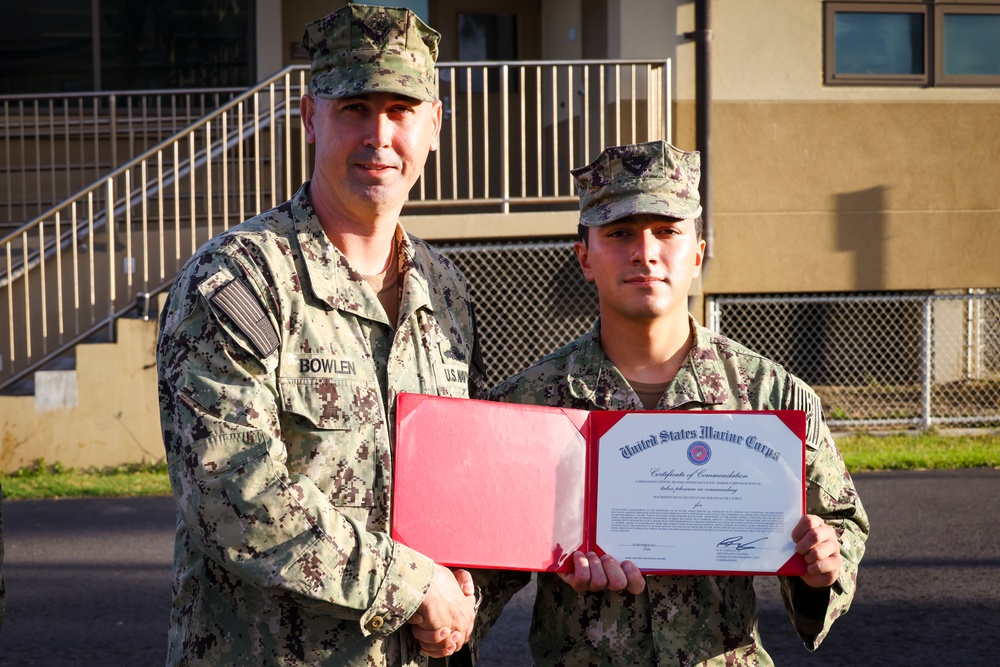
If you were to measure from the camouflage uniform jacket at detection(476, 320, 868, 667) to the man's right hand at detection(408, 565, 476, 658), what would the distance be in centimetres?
21

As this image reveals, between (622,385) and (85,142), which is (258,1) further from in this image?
(622,385)

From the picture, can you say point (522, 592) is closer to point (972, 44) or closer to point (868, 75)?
point (868, 75)

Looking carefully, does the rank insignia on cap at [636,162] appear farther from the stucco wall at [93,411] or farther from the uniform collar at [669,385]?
the stucco wall at [93,411]

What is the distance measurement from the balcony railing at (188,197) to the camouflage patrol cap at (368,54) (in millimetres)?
6296

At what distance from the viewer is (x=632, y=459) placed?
2.54 metres

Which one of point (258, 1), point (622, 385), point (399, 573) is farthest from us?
point (258, 1)

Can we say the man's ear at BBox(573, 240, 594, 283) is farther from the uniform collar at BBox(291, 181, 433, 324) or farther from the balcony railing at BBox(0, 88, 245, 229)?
the balcony railing at BBox(0, 88, 245, 229)

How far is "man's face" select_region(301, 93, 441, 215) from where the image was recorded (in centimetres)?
250

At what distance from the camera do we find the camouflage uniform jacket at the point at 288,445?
7.22ft

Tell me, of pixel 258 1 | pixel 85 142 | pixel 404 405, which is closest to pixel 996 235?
pixel 258 1

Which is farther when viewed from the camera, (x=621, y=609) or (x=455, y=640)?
(x=621, y=609)

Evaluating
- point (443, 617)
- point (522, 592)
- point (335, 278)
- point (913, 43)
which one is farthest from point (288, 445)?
point (913, 43)

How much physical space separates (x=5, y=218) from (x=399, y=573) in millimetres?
10757
